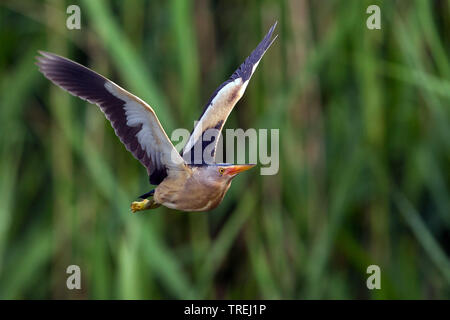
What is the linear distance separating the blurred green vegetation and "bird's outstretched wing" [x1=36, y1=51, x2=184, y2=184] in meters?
0.51

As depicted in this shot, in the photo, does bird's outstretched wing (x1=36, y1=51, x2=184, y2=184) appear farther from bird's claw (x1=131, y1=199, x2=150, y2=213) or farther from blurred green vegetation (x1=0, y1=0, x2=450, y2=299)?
blurred green vegetation (x1=0, y1=0, x2=450, y2=299)

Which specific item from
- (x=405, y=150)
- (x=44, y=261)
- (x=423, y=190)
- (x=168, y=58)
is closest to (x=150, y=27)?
(x=168, y=58)

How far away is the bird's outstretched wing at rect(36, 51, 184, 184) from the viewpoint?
1.58 ft

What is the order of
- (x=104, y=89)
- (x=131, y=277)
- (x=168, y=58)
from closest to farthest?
(x=104, y=89) → (x=131, y=277) → (x=168, y=58)

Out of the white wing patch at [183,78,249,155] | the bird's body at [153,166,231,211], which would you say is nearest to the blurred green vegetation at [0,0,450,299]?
the white wing patch at [183,78,249,155]

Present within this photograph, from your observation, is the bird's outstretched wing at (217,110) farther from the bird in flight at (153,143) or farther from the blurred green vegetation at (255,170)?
the blurred green vegetation at (255,170)

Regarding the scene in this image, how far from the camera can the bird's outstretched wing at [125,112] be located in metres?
0.48

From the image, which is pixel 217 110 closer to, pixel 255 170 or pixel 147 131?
pixel 147 131

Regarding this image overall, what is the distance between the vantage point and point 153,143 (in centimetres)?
51

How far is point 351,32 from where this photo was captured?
135 cm

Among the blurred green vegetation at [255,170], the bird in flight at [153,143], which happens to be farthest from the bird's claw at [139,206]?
the blurred green vegetation at [255,170]
